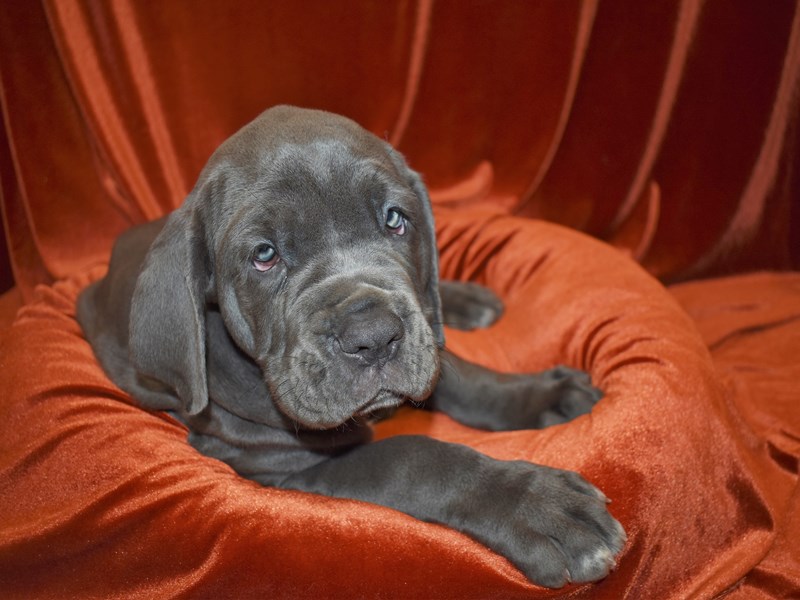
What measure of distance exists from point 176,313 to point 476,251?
1948 mm

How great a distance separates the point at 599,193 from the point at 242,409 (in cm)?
259

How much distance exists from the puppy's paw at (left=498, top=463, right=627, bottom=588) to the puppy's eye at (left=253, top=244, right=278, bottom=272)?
0.98 meters

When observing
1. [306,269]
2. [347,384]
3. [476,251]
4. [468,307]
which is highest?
[306,269]

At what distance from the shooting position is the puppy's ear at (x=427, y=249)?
278 centimetres

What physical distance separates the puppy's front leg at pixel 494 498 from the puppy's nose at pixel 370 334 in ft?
1.45

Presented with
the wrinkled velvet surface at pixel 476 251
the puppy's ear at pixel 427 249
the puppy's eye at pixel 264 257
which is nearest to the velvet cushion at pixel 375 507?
the wrinkled velvet surface at pixel 476 251

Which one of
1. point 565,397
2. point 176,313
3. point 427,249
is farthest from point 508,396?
point 176,313

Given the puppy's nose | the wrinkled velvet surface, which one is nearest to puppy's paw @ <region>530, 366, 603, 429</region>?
Result: the wrinkled velvet surface

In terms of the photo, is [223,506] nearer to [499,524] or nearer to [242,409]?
[242,409]

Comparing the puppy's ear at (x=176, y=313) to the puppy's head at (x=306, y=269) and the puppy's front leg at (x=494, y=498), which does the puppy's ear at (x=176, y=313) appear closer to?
the puppy's head at (x=306, y=269)

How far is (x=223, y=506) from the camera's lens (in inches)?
96.8

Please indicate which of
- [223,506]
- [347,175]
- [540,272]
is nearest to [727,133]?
[540,272]

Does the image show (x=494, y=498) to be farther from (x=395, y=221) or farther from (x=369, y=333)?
(x=395, y=221)

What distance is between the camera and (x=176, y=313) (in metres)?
2.52
